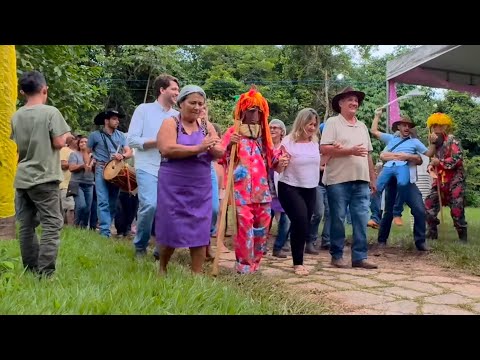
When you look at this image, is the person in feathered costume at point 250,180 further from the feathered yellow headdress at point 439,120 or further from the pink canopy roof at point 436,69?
the pink canopy roof at point 436,69

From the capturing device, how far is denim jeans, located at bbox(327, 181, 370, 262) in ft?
A: 19.1

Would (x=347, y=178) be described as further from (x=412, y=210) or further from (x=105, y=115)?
(x=105, y=115)

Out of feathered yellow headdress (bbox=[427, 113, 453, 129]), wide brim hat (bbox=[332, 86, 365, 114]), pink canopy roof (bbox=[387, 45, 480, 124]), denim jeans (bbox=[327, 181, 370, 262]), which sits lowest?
denim jeans (bbox=[327, 181, 370, 262])

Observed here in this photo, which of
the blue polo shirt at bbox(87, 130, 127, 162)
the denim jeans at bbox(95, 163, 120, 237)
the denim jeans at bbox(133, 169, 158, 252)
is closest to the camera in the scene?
the denim jeans at bbox(133, 169, 158, 252)

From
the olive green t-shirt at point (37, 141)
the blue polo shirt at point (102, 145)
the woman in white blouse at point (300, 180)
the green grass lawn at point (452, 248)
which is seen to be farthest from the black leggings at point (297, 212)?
the blue polo shirt at point (102, 145)

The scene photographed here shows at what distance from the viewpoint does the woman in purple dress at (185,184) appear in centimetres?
444

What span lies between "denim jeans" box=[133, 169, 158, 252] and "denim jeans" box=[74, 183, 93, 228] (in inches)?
156

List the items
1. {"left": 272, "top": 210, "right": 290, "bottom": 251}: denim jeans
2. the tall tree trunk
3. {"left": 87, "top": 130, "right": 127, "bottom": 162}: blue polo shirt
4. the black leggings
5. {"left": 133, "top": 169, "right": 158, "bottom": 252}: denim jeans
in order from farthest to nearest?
Answer: {"left": 87, "top": 130, "right": 127, "bottom": 162}: blue polo shirt < {"left": 272, "top": 210, "right": 290, "bottom": 251}: denim jeans < the tall tree trunk < the black leggings < {"left": 133, "top": 169, "right": 158, "bottom": 252}: denim jeans

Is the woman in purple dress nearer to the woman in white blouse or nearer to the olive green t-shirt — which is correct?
the olive green t-shirt

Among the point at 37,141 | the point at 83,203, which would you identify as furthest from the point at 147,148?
the point at 83,203

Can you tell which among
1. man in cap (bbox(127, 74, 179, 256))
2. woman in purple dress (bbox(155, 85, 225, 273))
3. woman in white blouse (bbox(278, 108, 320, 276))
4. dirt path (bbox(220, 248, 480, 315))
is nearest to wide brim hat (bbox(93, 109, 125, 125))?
man in cap (bbox(127, 74, 179, 256))

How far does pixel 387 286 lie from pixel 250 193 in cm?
150

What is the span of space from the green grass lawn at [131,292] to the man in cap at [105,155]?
278 cm

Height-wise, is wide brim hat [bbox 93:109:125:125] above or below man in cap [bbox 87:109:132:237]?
above
